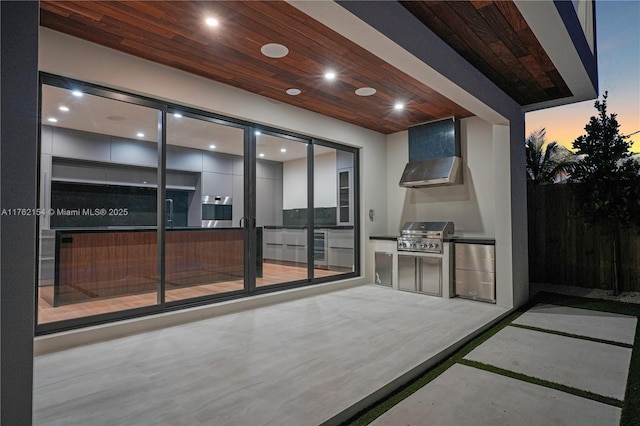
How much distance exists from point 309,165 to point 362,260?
1.81 m

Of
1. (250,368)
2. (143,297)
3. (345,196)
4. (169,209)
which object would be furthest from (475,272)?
(143,297)

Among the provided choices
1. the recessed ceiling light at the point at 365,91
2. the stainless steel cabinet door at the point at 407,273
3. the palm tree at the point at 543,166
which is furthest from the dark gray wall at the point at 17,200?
the palm tree at the point at 543,166

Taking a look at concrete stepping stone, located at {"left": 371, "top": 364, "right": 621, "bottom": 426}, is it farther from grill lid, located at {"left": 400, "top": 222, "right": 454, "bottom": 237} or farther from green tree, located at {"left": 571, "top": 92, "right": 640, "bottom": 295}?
green tree, located at {"left": 571, "top": 92, "right": 640, "bottom": 295}

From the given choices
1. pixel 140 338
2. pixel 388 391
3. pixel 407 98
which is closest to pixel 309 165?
pixel 407 98

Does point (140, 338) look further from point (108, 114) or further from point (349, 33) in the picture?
point (108, 114)

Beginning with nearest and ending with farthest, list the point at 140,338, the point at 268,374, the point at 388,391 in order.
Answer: the point at 388,391
the point at 268,374
the point at 140,338

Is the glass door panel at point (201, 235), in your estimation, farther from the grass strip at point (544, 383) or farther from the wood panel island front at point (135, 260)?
the grass strip at point (544, 383)

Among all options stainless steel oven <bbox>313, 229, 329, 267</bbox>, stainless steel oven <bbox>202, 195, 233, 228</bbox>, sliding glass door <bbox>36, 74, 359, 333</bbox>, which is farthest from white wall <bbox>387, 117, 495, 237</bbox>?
stainless steel oven <bbox>202, 195, 233, 228</bbox>

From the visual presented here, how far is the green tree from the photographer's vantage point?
453 cm

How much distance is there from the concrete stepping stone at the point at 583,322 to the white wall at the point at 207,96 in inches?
100

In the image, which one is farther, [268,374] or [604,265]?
[604,265]

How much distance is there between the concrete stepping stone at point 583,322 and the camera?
3268 millimetres

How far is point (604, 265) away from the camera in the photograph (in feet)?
16.6

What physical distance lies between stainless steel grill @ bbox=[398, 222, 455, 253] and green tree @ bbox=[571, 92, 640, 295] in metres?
1.85
